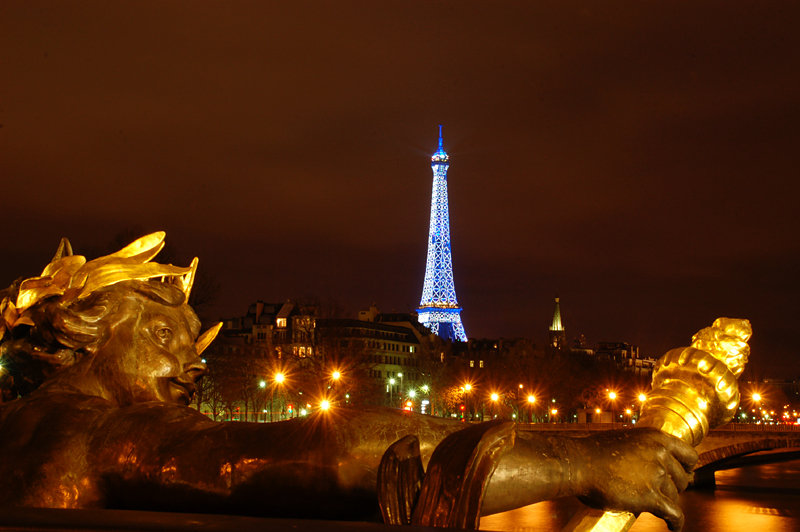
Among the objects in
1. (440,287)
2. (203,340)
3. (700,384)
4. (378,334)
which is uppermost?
(440,287)

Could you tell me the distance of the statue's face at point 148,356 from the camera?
10.9ft

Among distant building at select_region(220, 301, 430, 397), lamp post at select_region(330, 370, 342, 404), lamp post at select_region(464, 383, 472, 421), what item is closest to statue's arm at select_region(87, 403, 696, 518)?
lamp post at select_region(330, 370, 342, 404)

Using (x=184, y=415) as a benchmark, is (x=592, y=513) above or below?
below

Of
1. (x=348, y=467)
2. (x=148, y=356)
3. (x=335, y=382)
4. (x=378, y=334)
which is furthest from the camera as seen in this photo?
(x=378, y=334)

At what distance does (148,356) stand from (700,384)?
212cm

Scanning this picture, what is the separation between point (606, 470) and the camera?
2375mm

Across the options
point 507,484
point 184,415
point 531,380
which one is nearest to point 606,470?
point 507,484

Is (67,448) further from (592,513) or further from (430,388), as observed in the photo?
(430,388)

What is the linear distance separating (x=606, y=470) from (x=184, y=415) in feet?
4.43

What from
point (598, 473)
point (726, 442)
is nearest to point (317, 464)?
point (598, 473)

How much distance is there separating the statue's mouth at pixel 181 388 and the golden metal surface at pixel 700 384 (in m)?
1.84

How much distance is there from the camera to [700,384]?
2.85 metres

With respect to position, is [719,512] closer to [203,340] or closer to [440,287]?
[203,340]

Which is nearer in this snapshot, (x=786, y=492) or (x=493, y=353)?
(x=786, y=492)
